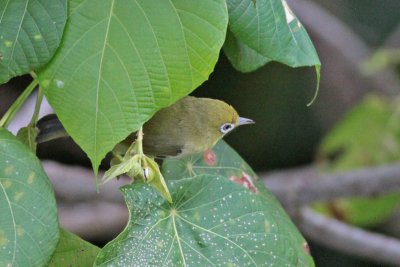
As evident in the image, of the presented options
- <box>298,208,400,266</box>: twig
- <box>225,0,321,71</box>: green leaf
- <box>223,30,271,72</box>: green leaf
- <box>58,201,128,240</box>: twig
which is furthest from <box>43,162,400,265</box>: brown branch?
<box>225,0,321,71</box>: green leaf

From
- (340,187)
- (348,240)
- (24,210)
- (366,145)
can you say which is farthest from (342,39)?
(24,210)

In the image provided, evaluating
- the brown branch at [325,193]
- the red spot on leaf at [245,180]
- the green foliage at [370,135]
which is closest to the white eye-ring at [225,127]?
the red spot on leaf at [245,180]

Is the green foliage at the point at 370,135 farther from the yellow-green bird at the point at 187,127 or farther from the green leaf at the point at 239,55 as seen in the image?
the green leaf at the point at 239,55

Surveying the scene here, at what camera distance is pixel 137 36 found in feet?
4.23

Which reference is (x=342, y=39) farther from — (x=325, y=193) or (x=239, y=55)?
(x=239, y=55)

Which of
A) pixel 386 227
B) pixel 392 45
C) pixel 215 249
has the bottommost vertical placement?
pixel 386 227

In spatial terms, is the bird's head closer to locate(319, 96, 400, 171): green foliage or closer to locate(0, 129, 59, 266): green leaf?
locate(0, 129, 59, 266): green leaf

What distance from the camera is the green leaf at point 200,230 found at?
4.15 ft

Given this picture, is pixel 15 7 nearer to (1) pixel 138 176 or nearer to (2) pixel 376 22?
(1) pixel 138 176

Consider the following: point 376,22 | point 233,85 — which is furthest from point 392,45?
point 233,85

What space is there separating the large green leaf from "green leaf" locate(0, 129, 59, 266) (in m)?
0.09

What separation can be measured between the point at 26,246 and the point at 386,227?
15.0 feet

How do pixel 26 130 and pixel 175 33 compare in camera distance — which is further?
pixel 26 130

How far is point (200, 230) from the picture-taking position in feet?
4.31
